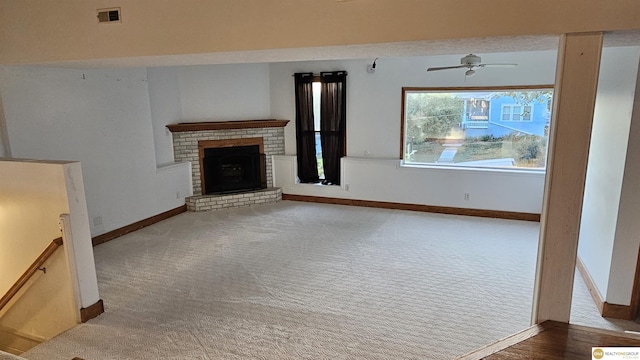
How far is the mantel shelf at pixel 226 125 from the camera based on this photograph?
6.50m

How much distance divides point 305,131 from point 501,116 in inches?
128

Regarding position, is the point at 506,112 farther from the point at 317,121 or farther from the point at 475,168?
the point at 317,121

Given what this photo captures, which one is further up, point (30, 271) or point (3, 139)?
point (3, 139)

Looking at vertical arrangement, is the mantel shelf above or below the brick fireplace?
above

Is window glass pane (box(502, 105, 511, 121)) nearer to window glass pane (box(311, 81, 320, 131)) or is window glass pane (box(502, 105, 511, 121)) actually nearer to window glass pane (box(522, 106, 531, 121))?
window glass pane (box(522, 106, 531, 121))

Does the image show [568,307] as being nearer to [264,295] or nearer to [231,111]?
[264,295]

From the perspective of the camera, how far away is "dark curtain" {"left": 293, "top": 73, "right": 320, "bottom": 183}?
22.6 ft

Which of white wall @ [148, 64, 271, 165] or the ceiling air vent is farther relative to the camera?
white wall @ [148, 64, 271, 165]

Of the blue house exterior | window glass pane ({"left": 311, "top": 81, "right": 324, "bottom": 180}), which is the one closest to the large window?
the blue house exterior

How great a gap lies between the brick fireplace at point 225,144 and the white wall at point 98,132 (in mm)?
303

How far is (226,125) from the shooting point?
6832 mm

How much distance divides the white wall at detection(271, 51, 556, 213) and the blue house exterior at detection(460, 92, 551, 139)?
0.30 meters

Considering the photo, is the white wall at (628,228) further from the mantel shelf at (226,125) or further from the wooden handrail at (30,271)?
the mantel shelf at (226,125)

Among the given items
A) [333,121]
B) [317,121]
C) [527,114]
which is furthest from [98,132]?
[527,114]
